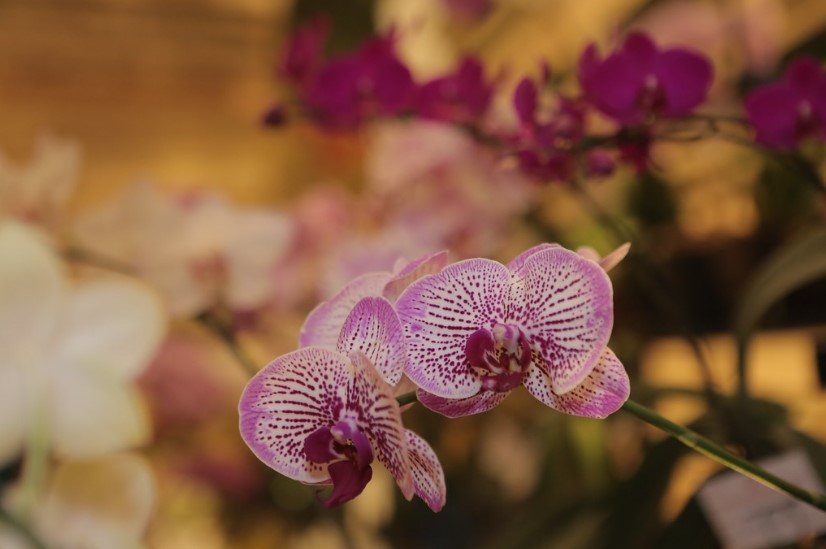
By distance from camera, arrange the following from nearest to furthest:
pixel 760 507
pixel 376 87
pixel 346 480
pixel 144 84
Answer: pixel 346 480 → pixel 760 507 → pixel 376 87 → pixel 144 84

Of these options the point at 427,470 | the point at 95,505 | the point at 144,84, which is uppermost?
the point at 427,470

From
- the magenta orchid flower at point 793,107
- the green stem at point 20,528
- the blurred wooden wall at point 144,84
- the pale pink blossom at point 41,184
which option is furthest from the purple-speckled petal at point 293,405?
the blurred wooden wall at point 144,84

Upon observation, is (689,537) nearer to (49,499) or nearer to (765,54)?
(49,499)

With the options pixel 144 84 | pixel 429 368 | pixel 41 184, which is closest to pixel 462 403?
pixel 429 368

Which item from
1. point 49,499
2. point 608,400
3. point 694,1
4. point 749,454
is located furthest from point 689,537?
point 694,1

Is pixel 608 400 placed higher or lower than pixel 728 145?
higher

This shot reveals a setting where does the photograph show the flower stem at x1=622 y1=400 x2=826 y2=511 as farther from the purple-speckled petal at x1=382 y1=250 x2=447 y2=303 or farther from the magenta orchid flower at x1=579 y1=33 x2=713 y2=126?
the magenta orchid flower at x1=579 y1=33 x2=713 y2=126

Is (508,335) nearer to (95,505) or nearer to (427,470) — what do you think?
(427,470)
